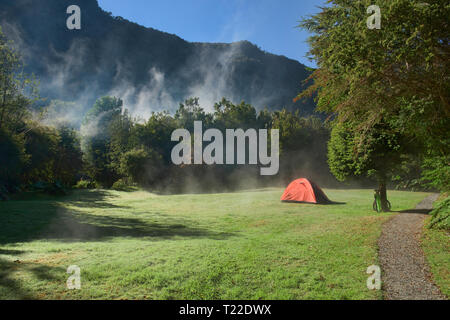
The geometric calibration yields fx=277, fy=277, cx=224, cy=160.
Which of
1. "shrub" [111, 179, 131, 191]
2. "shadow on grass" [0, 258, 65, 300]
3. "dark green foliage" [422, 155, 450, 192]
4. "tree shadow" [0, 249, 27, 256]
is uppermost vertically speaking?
"dark green foliage" [422, 155, 450, 192]

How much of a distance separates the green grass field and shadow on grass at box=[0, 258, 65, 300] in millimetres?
16

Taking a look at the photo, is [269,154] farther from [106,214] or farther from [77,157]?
[106,214]

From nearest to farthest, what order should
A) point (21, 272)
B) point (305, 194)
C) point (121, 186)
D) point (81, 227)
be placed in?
point (21, 272)
point (81, 227)
point (305, 194)
point (121, 186)

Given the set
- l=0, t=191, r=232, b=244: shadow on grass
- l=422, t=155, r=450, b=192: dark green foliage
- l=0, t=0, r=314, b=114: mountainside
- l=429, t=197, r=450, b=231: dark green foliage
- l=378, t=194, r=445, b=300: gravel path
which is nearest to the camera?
l=378, t=194, r=445, b=300: gravel path

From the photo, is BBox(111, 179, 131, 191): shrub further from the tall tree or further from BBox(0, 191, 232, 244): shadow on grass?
the tall tree

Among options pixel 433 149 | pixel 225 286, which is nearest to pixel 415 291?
pixel 225 286

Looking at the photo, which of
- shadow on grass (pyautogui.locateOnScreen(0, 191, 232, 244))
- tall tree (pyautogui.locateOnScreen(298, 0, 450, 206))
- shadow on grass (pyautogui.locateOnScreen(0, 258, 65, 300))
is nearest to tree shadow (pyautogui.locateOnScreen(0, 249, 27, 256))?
shadow on grass (pyautogui.locateOnScreen(0, 258, 65, 300))

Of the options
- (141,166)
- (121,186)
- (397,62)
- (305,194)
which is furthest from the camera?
(121,186)

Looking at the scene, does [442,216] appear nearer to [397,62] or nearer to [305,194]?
[397,62]

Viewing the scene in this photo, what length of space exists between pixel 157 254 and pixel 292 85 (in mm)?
139517

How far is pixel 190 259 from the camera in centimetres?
714

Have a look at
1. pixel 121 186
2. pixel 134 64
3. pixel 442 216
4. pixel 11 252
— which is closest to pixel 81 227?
pixel 11 252

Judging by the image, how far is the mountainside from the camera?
398 ft

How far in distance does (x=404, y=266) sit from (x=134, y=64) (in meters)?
157
